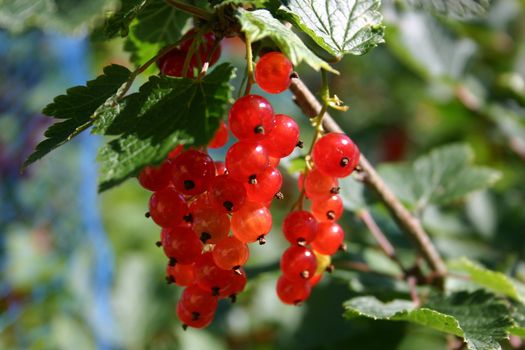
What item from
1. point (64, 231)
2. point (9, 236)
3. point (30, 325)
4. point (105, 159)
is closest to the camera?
point (105, 159)

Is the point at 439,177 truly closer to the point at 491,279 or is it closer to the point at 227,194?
the point at 491,279

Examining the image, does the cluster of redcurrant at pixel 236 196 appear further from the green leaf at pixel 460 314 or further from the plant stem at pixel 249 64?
the green leaf at pixel 460 314

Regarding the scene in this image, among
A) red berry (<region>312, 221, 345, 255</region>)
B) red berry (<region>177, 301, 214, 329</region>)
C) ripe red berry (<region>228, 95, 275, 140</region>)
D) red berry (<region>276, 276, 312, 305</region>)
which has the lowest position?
red berry (<region>276, 276, 312, 305</region>)

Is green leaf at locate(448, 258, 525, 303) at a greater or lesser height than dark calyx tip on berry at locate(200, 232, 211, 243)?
lesser

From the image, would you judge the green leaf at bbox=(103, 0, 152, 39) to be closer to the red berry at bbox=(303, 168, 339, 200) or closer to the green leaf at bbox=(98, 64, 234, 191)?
the green leaf at bbox=(98, 64, 234, 191)

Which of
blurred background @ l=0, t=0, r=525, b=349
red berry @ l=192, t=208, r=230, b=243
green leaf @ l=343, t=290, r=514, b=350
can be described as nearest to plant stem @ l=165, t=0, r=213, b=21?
red berry @ l=192, t=208, r=230, b=243

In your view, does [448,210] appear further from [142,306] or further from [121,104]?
[121,104]

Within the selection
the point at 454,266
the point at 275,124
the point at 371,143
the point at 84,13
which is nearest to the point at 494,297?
the point at 454,266
